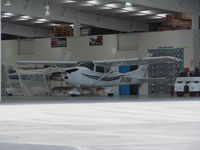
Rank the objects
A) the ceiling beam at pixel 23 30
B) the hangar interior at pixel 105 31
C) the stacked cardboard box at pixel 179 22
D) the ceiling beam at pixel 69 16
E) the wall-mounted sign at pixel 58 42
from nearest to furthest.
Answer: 1. the ceiling beam at pixel 69 16
2. the hangar interior at pixel 105 31
3. the stacked cardboard box at pixel 179 22
4. the wall-mounted sign at pixel 58 42
5. the ceiling beam at pixel 23 30

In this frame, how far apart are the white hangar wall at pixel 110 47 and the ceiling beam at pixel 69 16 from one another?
5.06 ft

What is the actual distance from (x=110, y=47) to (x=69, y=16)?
3103mm

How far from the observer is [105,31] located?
38562mm

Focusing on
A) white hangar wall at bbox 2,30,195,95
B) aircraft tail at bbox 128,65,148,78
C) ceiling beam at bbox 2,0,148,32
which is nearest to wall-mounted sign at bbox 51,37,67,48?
white hangar wall at bbox 2,30,195,95

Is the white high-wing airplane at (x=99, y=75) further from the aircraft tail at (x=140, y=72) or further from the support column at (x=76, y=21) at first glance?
the support column at (x=76, y=21)

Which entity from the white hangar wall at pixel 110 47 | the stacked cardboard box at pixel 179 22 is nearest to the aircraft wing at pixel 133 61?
the white hangar wall at pixel 110 47

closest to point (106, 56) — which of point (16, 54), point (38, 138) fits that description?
point (16, 54)

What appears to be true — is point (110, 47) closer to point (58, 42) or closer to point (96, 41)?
point (96, 41)

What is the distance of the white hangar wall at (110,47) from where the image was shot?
30.1 metres

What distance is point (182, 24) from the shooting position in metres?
31.0

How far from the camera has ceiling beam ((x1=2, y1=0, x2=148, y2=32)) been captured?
95.3 ft

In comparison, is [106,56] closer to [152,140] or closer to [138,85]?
[138,85]

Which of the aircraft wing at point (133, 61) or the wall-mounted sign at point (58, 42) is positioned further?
the wall-mounted sign at point (58, 42)

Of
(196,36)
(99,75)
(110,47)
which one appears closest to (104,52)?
(110,47)
